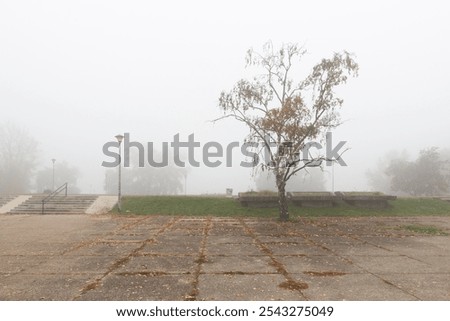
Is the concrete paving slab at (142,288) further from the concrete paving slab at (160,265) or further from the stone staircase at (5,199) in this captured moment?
the stone staircase at (5,199)

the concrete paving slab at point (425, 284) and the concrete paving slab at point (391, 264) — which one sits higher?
the concrete paving slab at point (425, 284)

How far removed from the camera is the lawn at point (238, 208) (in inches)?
922

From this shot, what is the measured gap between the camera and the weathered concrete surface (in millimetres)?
6480

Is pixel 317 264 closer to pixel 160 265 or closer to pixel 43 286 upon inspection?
pixel 160 265

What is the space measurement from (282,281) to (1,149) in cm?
7112

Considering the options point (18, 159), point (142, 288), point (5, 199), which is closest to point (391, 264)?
point (142, 288)

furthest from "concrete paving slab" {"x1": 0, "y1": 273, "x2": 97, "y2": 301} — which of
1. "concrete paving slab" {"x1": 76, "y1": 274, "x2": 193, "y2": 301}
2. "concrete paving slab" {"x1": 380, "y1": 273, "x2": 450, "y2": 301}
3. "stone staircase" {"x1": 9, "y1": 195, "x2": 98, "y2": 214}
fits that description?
"stone staircase" {"x1": 9, "y1": 195, "x2": 98, "y2": 214}

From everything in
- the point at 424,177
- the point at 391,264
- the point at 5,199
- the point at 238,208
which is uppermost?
the point at 424,177

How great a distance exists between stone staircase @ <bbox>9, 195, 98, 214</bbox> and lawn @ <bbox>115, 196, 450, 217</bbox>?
315 centimetres

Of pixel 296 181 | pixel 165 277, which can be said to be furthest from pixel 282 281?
pixel 296 181

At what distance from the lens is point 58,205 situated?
26000mm

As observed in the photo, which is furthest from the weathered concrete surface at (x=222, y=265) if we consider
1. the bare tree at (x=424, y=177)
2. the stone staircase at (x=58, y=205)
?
the bare tree at (x=424, y=177)

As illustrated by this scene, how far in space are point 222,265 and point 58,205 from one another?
852 inches

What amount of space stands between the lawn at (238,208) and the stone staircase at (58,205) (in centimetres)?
315
